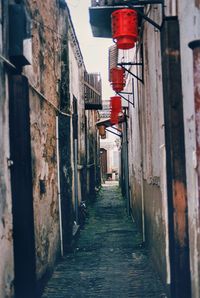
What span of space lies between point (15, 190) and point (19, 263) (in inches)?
36.8

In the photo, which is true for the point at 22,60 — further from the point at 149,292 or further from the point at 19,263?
the point at 149,292

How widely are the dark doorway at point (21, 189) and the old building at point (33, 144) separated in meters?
0.01

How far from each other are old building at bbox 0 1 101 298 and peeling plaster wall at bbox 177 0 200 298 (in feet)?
6.50

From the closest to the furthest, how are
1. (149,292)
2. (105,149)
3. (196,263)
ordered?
(196,263) → (149,292) → (105,149)

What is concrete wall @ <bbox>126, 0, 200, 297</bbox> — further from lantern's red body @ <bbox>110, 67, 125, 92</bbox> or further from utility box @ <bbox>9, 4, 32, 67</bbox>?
lantern's red body @ <bbox>110, 67, 125, 92</bbox>

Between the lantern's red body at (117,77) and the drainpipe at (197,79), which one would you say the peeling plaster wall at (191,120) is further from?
the lantern's red body at (117,77)

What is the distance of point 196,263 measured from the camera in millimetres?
4191

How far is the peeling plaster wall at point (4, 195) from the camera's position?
15.0ft

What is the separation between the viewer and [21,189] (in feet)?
17.1

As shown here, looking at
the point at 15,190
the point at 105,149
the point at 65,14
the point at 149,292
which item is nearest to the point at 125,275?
the point at 149,292

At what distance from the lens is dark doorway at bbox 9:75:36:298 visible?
5.16 meters

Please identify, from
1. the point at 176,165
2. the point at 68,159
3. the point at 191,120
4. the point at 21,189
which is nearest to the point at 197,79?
the point at 191,120

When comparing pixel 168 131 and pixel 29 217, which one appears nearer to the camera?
pixel 168 131

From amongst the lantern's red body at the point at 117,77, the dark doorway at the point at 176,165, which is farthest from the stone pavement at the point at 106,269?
the lantern's red body at the point at 117,77
